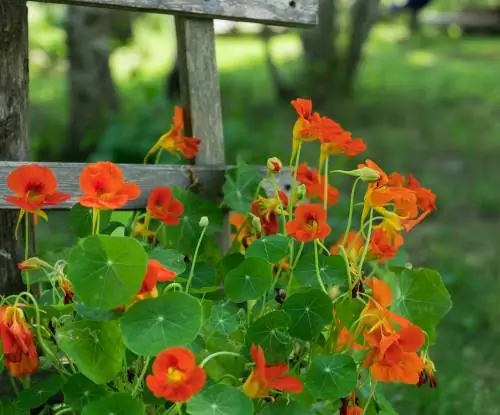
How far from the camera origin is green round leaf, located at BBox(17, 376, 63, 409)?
1.44 m

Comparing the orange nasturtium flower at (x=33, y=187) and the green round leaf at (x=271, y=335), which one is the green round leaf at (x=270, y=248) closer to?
the green round leaf at (x=271, y=335)

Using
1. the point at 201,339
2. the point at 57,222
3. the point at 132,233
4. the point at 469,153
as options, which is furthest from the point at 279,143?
the point at 201,339

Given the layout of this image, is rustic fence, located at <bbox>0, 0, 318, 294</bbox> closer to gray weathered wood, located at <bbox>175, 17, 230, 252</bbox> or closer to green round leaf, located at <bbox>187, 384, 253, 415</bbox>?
gray weathered wood, located at <bbox>175, 17, 230, 252</bbox>

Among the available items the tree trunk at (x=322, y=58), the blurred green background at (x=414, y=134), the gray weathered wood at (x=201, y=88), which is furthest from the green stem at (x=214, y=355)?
the tree trunk at (x=322, y=58)

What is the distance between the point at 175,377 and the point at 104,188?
32cm

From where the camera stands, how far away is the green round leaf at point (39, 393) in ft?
4.74

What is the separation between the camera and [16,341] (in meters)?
1.30

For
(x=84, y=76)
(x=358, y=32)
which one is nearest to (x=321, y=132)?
(x=84, y=76)

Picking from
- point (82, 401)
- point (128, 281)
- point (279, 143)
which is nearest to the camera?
point (128, 281)

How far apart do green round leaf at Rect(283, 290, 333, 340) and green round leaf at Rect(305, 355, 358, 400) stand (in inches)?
2.1

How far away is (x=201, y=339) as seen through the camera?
1466 millimetres

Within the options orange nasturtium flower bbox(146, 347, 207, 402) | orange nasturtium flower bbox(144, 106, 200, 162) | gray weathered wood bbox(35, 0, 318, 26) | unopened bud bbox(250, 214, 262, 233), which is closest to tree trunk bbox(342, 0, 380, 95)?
gray weathered wood bbox(35, 0, 318, 26)

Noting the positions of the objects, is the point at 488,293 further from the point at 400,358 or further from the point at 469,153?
the point at 469,153

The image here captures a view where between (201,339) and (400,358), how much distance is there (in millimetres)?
325
